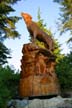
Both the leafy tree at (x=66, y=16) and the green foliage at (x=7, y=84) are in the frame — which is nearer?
the green foliage at (x=7, y=84)

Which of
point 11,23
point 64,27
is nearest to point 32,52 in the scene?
point 11,23

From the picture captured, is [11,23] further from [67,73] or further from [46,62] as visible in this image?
[46,62]

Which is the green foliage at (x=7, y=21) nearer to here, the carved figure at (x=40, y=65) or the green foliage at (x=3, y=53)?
the green foliage at (x=3, y=53)

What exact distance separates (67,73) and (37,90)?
4551 mm

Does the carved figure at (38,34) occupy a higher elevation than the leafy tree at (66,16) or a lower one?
lower

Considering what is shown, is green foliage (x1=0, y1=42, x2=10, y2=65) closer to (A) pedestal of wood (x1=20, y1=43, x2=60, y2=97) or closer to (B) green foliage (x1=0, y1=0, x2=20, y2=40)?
(B) green foliage (x1=0, y1=0, x2=20, y2=40)

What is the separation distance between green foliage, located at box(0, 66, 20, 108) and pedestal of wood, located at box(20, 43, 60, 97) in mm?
1995

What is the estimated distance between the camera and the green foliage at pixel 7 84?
522 inches

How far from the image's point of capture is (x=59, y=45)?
2408 centimetres

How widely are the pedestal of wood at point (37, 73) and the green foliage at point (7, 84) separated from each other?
2.00 m

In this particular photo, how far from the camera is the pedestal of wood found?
11.0 metres

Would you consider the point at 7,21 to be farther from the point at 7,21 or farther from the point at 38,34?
the point at 38,34

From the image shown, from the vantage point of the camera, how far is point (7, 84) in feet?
48.3

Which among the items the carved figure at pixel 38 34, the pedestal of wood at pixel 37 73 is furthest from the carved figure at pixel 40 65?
the carved figure at pixel 38 34
